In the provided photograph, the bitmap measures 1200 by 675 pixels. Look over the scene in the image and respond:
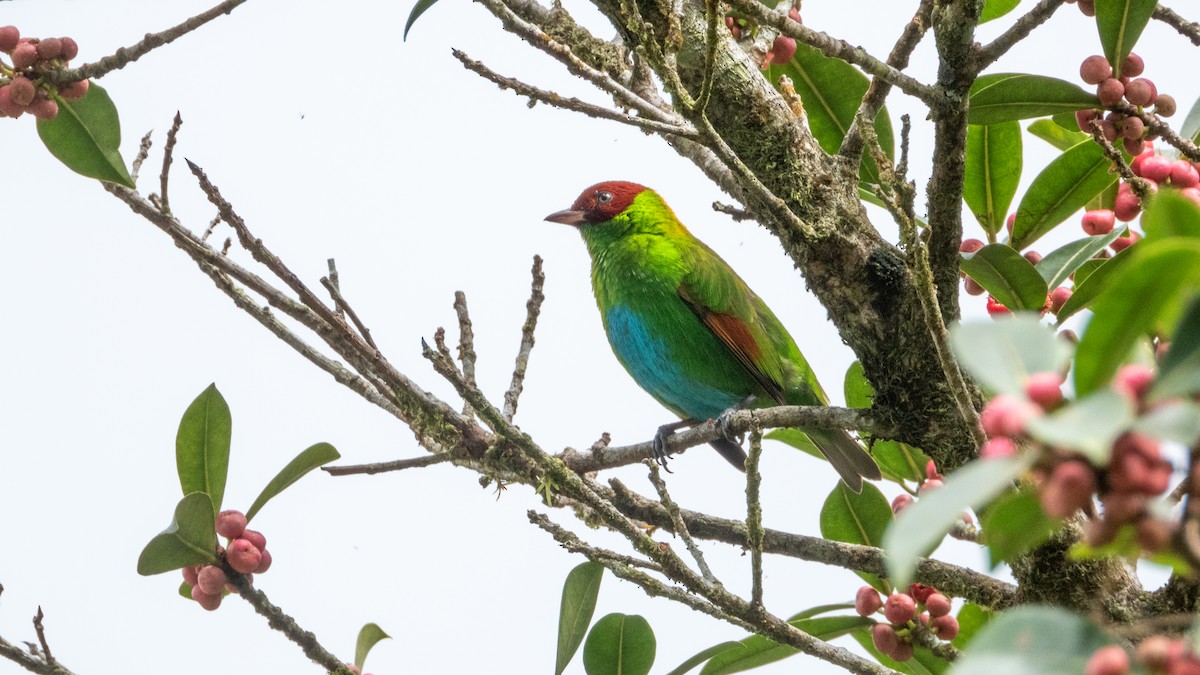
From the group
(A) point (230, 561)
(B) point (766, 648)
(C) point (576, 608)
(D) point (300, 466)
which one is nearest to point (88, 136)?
(D) point (300, 466)

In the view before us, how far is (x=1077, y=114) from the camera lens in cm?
262

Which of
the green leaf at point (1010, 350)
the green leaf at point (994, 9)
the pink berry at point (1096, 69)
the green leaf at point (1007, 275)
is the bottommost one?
the green leaf at point (1010, 350)

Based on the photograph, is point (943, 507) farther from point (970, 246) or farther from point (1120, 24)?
point (970, 246)

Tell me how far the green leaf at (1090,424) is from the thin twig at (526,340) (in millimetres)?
2372

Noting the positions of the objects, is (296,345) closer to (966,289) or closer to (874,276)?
(874,276)

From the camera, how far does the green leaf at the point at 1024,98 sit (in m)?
2.51

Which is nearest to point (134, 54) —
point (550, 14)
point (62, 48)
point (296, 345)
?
point (62, 48)

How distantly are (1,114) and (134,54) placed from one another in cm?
40

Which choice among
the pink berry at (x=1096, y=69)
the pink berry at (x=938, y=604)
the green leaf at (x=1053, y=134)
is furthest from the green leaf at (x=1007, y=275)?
the green leaf at (x=1053, y=134)

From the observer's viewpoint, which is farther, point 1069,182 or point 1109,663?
point 1069,182

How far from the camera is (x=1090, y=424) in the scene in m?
0.74

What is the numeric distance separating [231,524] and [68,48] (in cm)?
121

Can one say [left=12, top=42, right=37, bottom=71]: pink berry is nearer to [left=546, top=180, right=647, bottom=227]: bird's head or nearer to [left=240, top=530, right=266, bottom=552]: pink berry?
[left=240, top=530, right=266, bottom=552]: pink berry

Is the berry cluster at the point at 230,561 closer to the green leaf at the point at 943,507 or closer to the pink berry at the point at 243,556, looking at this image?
the pink berry at the point at 243,556
